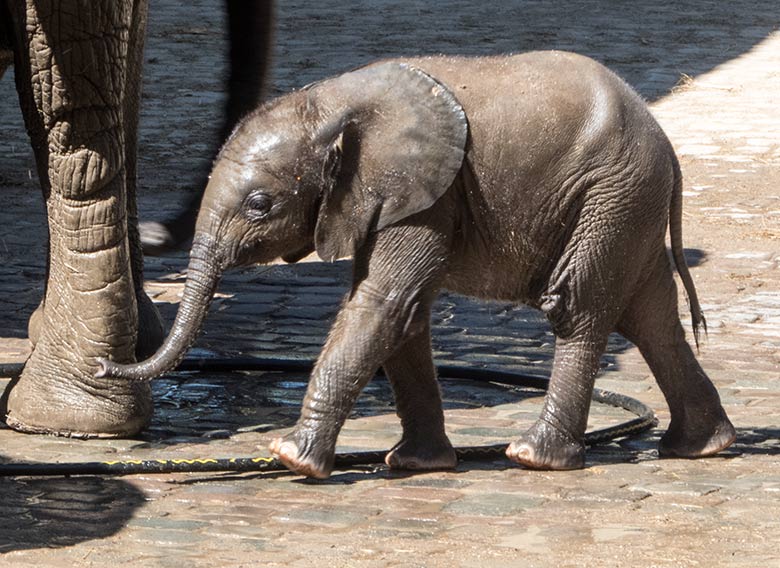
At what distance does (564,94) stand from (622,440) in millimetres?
1301

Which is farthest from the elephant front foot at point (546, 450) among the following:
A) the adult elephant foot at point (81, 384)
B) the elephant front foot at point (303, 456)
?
the adult elephant foot at point (81, 384)

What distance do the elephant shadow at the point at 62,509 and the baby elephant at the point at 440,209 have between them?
0.38m

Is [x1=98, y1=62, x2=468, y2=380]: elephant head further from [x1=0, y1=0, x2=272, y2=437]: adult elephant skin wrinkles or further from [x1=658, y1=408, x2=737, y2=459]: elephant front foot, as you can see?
[x1=658, y1=408, x2=737, y2=459]: elephant front foot

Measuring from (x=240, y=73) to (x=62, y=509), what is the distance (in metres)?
2.23

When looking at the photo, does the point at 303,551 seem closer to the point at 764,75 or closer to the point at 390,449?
the point at 390,449

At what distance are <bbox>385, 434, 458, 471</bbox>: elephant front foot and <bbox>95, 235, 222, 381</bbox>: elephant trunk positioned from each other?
2.45ft

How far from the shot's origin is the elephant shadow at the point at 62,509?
188 inches

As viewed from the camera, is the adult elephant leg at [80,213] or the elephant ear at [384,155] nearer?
the elephant ear at [384,155]

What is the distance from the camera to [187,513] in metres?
5.10

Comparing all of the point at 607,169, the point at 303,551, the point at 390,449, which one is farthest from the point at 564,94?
the point at 303,551

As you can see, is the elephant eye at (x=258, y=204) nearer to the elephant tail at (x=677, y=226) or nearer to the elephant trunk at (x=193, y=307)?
the elephant trunk at (x=193, y=307)

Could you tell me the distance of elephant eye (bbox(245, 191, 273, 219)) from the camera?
17.5 feet

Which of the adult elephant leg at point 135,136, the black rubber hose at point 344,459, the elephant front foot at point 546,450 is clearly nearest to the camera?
the black rubber hose at point 344,459

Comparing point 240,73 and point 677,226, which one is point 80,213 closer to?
point 240,73
